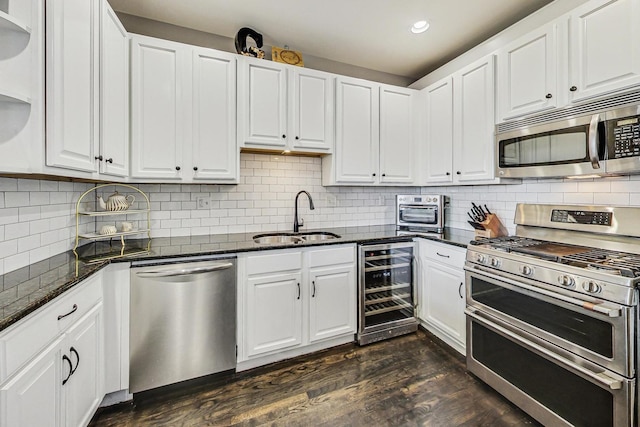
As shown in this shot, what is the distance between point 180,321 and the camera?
1907mm

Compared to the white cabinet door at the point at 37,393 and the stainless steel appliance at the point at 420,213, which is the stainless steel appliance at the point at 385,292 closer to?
the stainless steel appliance at the point at 420,213

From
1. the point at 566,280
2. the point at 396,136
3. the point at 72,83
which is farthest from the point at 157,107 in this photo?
the point at 566,280

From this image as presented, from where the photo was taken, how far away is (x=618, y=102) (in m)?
1.59

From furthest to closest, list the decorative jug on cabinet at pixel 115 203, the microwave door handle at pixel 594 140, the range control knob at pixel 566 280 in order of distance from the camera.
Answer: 1. the decorative jug on cabinet at pixel 115 203
2. the microwave door handle at pixel 594 140
3. the range control knob at pixel 566 280

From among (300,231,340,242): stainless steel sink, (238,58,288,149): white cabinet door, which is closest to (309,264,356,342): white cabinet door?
(300,231,340,242): stainless steel sink

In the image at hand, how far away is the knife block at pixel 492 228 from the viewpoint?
2.38 metres

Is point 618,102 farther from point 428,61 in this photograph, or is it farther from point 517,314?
point 428,61

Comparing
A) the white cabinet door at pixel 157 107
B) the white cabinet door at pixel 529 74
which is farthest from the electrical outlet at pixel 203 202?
the white cabinet door at pixel 529 74

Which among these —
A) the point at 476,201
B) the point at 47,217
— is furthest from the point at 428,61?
the point at 47,217

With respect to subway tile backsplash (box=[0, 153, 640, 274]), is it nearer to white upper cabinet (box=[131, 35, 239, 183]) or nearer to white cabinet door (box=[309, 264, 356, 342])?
white upper cabinet (box=[131, 35, 239, 183])

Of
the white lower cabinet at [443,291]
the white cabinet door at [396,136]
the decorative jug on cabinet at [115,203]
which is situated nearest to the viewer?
the decorative jug on cabinet at [115,203]

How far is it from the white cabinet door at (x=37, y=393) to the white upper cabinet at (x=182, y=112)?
1.26 m

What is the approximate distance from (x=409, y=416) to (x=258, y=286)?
1251 millimetres

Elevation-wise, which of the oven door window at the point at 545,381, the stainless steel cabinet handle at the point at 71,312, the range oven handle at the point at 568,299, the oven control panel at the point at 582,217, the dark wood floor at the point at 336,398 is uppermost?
the oven control panel at the point at 582,217
